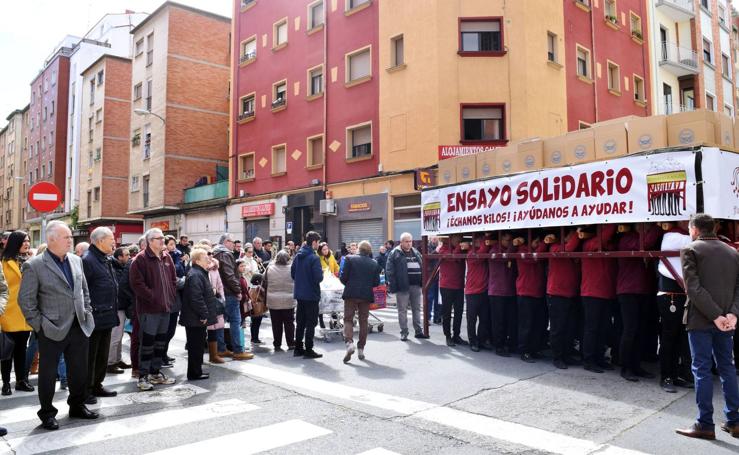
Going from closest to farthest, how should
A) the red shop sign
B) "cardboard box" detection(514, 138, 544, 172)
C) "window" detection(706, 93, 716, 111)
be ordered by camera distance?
"cardboard box" detection(514, 138, 544, 172)
the red shop sign
"window" detection(706, 93, 716, 111)

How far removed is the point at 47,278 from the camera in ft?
17.0

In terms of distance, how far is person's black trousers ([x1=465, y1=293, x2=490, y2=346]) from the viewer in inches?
346

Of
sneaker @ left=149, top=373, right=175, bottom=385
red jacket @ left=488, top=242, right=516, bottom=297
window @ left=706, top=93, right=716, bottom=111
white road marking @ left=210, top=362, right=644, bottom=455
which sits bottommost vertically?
white road marking @ left=210, top=362, right=644, bottom=455

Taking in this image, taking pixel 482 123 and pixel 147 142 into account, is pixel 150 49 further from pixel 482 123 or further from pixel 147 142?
pixel 482 123

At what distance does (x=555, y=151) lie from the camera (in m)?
8.04

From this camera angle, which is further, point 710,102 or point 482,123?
point 710,102

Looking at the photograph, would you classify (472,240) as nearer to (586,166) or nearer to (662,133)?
(586,166)

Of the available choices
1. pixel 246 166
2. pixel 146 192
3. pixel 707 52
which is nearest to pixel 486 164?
pixel 246 166

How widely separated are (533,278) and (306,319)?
3.51 meters

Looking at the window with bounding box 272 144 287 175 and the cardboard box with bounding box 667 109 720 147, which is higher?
the window with bounding box 272 144 287 175

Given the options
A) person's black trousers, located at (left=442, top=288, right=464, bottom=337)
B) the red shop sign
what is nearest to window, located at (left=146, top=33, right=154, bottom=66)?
the red shop sign

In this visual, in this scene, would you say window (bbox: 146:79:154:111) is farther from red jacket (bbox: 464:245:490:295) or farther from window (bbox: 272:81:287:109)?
red jacket (bbox: 464:245:490:295)

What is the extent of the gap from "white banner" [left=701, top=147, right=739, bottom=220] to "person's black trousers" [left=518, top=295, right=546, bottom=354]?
8.70 ft

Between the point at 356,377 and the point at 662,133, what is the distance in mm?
4900
